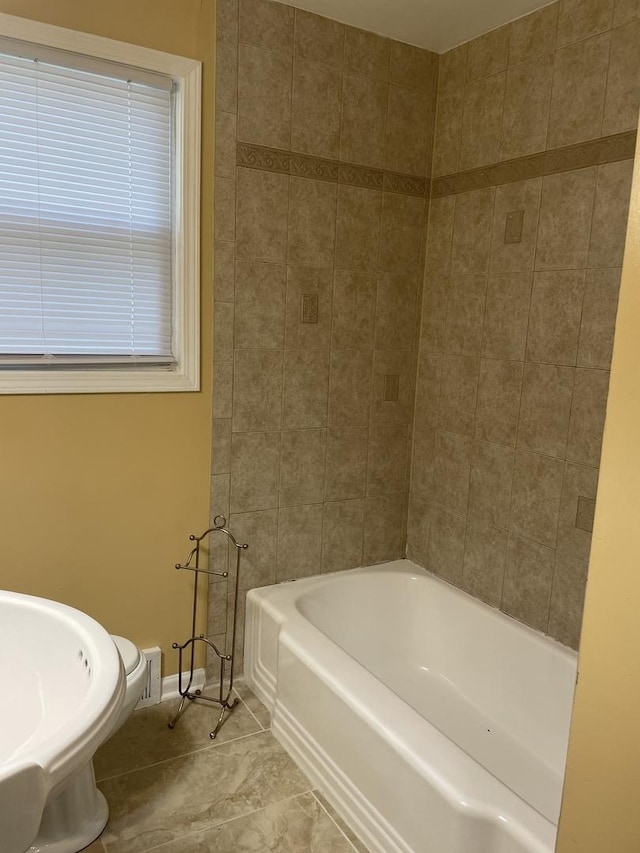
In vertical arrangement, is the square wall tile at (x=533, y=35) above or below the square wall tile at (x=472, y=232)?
above

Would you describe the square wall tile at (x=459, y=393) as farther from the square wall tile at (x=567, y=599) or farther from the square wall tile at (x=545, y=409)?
the square wall tile at (x=567, y=599)

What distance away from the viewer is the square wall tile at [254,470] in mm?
2508

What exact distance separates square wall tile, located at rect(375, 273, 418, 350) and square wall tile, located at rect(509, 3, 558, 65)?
87 cm

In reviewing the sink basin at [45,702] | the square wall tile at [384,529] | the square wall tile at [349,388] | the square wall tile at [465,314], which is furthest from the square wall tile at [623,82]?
the sink basin at [45,702]

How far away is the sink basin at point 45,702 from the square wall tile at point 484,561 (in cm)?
162

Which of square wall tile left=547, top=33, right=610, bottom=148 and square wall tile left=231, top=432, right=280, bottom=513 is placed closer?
square wall tile left=547, top=33, right=610, bottom=148

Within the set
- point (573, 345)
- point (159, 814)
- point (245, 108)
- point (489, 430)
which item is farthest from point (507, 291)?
point (159, 814)

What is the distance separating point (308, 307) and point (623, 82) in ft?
4.09

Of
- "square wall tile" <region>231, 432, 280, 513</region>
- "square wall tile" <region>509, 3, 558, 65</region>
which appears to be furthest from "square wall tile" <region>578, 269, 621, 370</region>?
"square wall tile" <region>231, 432, 280, 513</region>

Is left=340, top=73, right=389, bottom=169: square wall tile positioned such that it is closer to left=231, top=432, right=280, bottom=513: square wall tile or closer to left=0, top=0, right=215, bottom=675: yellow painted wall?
left=0, top=0, right=215, bottom=675: yellow painted wall

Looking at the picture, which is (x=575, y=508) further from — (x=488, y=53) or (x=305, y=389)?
(x=488, y=53)

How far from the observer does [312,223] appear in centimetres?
250

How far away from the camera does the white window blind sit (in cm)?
201

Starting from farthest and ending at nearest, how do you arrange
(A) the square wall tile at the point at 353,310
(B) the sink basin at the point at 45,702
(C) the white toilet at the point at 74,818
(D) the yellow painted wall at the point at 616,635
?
(A) the square wall tile at the point at 353,310 → (C) the white toilet at the point at 74,818 → (B) the sink basin at the point at 45,702 → (D) the yellow painted wall at the point at 616,635
